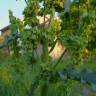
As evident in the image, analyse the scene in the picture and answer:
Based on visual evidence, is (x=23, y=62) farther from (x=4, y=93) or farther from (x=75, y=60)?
(x=4, y=93)

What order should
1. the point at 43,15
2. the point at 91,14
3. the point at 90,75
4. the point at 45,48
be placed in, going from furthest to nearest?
the point at 43,15, the point at 45,48, the point at 91,14, the point at 90,75

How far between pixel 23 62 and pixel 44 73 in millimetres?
747

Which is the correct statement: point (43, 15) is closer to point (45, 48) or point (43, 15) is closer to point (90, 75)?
point (45, 48)

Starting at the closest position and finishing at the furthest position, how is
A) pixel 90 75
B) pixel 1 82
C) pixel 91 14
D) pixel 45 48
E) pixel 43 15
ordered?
pixel 90 75 → pixel 91 14 → pixel 45 48 → pixel 43 15 → pixel 1 82

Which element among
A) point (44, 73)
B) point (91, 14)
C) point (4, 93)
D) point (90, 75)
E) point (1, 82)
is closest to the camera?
point (90, 75)

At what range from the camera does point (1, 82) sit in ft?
19.9

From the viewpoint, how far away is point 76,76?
2748 mm

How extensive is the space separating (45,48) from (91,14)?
24.6 inches

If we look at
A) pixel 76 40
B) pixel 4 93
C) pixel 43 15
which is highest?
pixel 43 15

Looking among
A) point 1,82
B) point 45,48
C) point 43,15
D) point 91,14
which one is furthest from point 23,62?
point 1,82

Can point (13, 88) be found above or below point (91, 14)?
below

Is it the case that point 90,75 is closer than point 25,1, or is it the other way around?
point 90,75

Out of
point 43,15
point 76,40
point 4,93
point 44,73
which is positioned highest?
point 43,15

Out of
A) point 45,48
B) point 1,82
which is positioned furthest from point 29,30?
point 1,82
